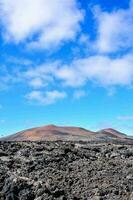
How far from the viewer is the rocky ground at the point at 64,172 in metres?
9.89

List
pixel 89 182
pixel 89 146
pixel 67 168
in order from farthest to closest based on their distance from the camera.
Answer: pixel 89 146 < pixel 67 168 < pixel 89 182

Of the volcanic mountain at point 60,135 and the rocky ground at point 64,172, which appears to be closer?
the rocky ground at point 64,172

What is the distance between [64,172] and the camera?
1099 cm

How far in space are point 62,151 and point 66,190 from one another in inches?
110

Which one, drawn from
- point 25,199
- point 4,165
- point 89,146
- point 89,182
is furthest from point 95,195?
point 89,146

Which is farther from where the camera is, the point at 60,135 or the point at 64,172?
the point at 60,135

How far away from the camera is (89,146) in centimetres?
1423

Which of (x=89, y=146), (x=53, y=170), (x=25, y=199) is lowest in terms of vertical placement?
(x=25, y=199)

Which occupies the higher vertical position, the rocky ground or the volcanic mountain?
the volcanic mountain

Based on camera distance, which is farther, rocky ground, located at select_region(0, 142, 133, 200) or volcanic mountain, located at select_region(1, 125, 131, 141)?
volcanic mountain, located at select_region(1, 125, 131, 141)

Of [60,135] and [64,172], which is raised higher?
[60,135]

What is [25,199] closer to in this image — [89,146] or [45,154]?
[45,154]

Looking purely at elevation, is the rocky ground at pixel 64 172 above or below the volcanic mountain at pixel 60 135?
below

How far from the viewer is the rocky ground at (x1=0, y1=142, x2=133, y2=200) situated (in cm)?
989
